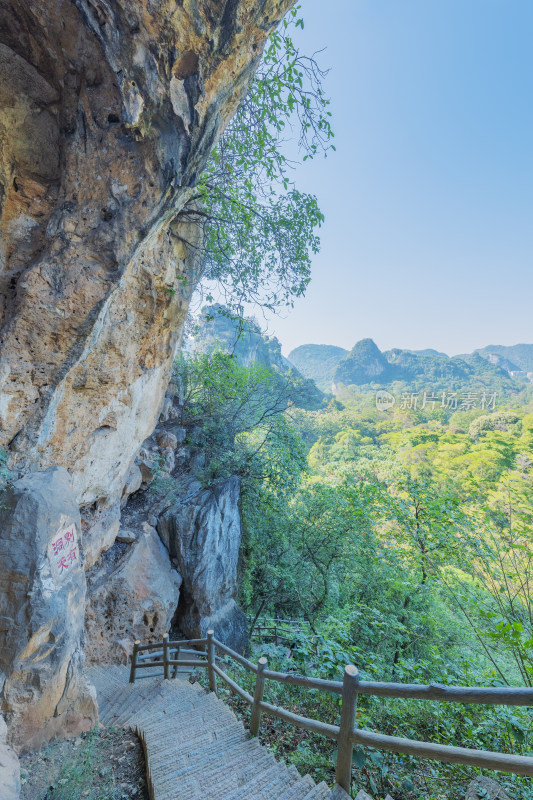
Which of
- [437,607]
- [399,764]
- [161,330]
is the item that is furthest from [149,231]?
[437,607]

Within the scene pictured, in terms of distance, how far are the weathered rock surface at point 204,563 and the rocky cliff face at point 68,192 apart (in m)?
3.71

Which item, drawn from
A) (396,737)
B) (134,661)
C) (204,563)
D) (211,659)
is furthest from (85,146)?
(204,563)

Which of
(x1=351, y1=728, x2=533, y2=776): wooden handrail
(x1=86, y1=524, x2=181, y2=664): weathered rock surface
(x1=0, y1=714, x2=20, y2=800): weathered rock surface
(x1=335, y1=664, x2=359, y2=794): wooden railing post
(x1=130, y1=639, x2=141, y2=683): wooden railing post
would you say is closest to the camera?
(x1=351, y1=728, x2=533, y2=776): wooden handrail

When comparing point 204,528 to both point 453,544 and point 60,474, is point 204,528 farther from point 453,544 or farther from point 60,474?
point 453,544

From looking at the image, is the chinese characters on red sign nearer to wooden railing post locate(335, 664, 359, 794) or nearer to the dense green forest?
the dense green forest

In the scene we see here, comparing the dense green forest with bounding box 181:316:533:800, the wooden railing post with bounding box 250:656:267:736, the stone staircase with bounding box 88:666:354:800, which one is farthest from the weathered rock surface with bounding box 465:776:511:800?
the wooden railing post with bounding box 250:656:267:736

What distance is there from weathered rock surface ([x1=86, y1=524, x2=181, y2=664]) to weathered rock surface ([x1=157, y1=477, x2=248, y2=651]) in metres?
0.36

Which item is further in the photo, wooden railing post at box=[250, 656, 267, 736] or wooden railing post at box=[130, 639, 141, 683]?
wooden railing post at box=[130, 639, 141, 683]

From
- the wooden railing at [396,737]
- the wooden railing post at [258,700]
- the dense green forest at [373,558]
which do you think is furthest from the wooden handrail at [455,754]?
the dense green forest at [373,558]

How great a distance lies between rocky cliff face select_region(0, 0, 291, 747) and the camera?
281 centimetres

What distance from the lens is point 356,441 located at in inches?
1188

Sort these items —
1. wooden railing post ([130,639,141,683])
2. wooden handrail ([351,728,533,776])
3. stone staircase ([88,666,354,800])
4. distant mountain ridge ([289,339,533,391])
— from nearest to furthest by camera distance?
wooden handrail ([351,728,533,776]) < stone staircase ([88,666,354,800]) < wooden railing post ([130,639,141,683]) < distant mountain ridge ([289,339,533,391])

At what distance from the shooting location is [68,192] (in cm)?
318

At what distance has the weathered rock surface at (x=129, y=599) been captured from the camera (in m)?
5.91
